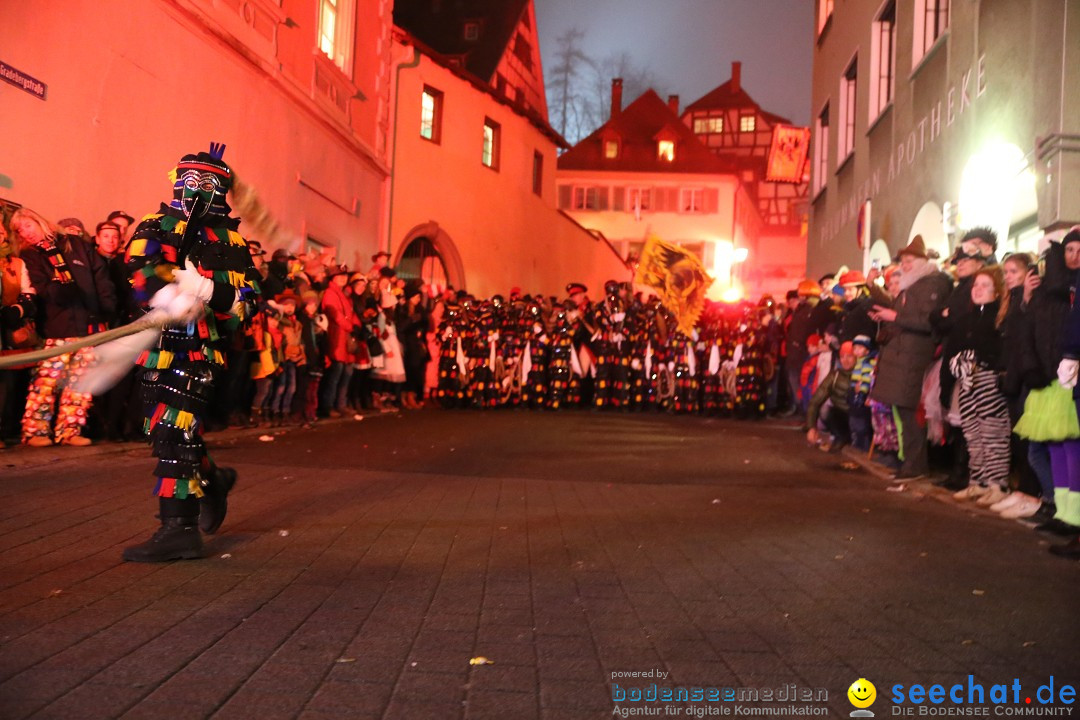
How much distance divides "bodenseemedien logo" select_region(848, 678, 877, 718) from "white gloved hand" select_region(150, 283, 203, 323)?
12.1ft

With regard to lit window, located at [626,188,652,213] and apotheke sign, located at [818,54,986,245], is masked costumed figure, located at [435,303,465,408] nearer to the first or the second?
apotheke sign, located at [818,54,986,245]

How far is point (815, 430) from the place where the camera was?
44.5ft

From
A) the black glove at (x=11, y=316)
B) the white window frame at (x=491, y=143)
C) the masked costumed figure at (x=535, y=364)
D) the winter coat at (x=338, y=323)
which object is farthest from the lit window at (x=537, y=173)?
the black glove at (x=11, y=316)

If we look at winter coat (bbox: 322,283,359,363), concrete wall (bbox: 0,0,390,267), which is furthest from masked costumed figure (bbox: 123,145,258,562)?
winter coat (bbox: 322,283,359,363)

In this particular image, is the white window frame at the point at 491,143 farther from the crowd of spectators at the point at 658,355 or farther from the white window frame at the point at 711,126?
the white window frame at the point at 711,126

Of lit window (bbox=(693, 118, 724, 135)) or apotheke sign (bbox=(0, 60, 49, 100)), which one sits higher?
Result: lit window (bbox=(693, 118, 724, 135))

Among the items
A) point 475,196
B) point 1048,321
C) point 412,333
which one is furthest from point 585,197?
point 1048,321

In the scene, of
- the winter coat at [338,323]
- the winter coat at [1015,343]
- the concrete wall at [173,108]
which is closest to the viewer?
the winter coat at [1015,343]

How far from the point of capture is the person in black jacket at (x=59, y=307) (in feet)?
32.6

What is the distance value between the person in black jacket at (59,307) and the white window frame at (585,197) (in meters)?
53.9

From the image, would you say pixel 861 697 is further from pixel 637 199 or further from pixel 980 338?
pixel 637 199

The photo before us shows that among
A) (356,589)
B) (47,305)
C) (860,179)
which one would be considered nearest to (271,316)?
(47,305)

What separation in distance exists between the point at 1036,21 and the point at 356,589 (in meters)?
9.83

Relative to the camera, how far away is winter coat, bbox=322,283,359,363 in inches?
627
